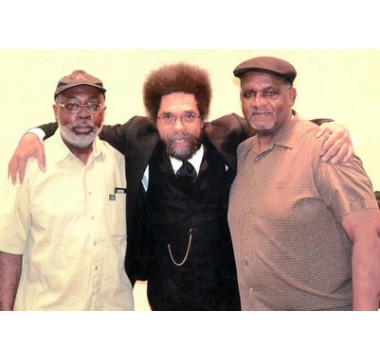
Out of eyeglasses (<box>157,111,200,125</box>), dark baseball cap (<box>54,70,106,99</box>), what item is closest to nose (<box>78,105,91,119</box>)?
dark baseball cap (<box>54,70,106,99</box>)

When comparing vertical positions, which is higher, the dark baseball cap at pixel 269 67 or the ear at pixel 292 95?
the dark baseball cap at pixel 269 67

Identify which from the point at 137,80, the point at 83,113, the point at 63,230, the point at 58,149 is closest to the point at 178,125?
the point at 137,80

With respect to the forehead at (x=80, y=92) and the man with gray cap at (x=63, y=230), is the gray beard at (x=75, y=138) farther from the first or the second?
the forehead at (x=80, y=92)

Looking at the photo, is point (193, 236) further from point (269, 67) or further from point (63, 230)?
point (269, 67)

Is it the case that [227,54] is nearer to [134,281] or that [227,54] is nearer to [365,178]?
[365,178]

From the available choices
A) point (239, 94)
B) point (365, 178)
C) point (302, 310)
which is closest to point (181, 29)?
point (239, 94)

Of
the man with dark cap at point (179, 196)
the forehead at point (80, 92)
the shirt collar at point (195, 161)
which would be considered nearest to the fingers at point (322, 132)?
the man with dark cap at point (179, 196)

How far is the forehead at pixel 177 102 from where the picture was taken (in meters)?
2.17

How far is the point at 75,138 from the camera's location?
2168mm

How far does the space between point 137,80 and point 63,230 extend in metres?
0.73

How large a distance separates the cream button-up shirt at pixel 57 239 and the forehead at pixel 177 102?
18.6 inches

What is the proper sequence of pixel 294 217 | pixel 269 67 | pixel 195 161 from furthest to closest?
pixel 195 161 → pixel 269 67 → pixel 294 217

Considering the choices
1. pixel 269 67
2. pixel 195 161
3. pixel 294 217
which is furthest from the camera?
pixel 195 161

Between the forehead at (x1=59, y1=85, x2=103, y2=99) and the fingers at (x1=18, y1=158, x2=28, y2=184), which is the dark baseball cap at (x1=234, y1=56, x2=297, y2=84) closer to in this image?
the forehead at (x1=59, y1=85, x2=103, y2=99)
